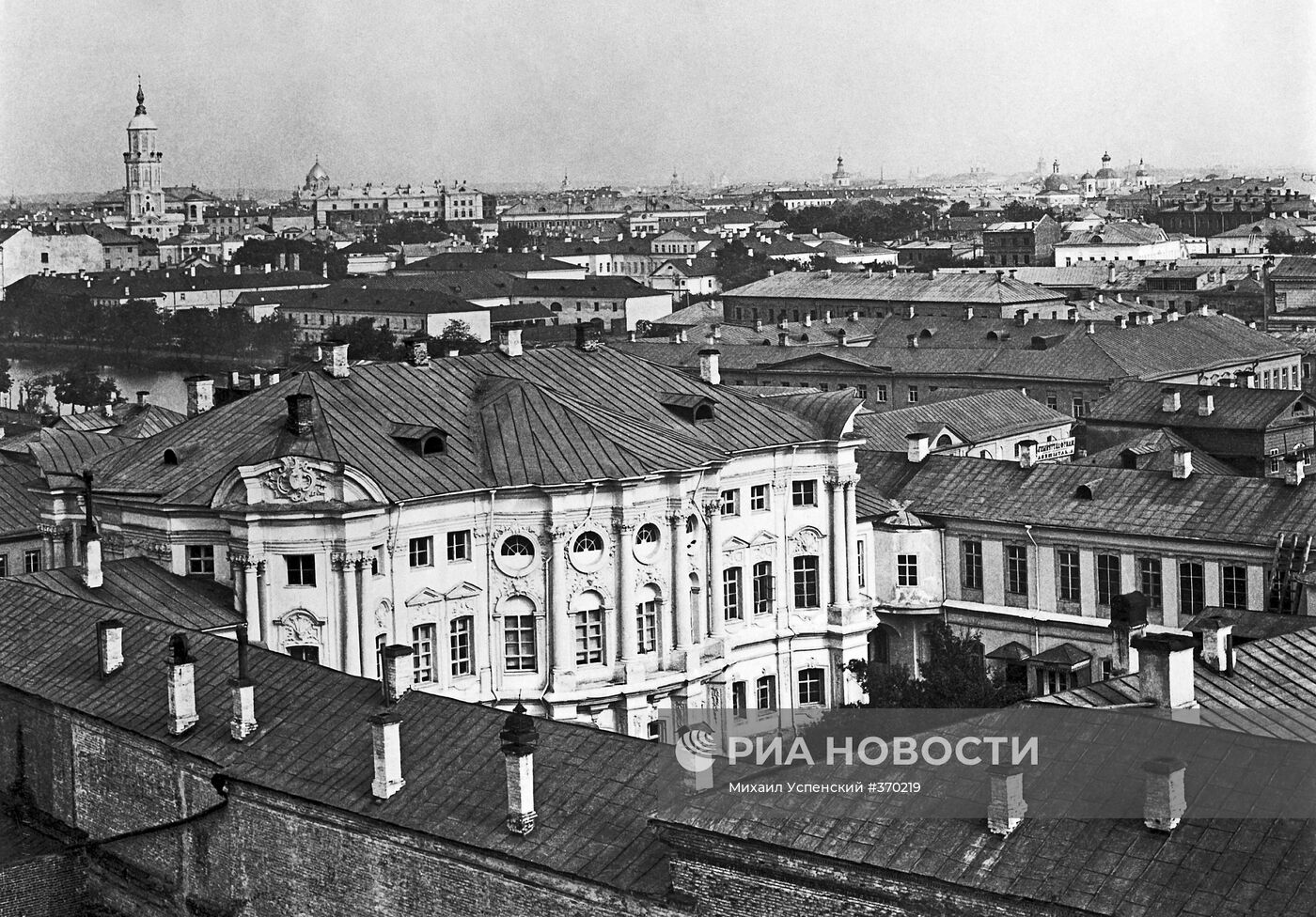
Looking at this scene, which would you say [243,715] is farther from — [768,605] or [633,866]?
[768,605]

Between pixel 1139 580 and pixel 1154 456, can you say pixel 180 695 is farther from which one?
pixel 1154 456

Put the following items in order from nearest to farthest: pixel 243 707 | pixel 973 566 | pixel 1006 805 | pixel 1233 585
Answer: pixel 1006 805
pixel 243 707
pixel 1233 585
pixel 973 566

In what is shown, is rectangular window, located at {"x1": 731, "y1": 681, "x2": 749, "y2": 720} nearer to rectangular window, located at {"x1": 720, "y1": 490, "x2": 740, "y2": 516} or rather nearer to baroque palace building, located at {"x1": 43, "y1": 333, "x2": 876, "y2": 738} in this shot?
baroque palace building, located at {"x1": 43, "y1": 333, "x2": 876, "y2": 738}

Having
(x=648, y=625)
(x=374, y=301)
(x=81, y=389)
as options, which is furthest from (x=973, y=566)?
(x=374, y=301)

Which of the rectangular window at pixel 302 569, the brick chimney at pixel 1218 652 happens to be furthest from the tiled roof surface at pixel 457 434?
the brick chimney at pixel 1218 652

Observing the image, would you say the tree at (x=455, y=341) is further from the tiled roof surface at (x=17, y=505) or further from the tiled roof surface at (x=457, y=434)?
the tiled roof surface at (x=457, y=434)
